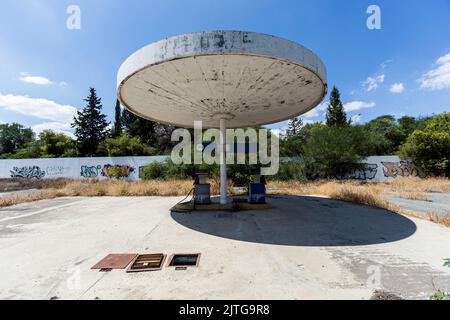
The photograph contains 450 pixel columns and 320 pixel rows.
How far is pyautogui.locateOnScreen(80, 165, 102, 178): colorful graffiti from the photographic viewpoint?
28.6 metres

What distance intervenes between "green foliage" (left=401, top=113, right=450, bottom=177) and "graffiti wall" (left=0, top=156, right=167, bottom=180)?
76.1ft

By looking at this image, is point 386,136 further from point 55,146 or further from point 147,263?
point 55,146

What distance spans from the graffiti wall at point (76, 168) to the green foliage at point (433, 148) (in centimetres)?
2318

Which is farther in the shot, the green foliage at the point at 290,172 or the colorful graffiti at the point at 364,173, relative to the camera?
the colorful graffiti at the point at 364,173

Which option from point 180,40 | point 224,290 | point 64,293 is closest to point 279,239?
point 224,290

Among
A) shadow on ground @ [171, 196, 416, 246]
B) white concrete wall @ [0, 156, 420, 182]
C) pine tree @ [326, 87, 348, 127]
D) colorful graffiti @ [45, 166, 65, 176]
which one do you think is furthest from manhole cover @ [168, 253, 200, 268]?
pine tree @ [326, 87, 348, 127]

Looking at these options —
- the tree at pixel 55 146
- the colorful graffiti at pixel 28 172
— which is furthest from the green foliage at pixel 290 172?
the tree at pixel 55 146

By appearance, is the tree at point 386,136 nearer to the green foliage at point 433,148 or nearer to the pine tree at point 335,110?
the pine tree at point 335,110

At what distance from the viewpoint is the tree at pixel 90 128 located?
138 feet

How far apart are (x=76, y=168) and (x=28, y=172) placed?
674cm

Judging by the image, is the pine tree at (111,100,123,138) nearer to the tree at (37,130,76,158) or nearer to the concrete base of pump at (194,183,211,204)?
the tree at (37,130,76,158)

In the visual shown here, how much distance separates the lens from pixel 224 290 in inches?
141

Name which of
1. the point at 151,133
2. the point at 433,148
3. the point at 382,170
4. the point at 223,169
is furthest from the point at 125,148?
the point at 433,148
